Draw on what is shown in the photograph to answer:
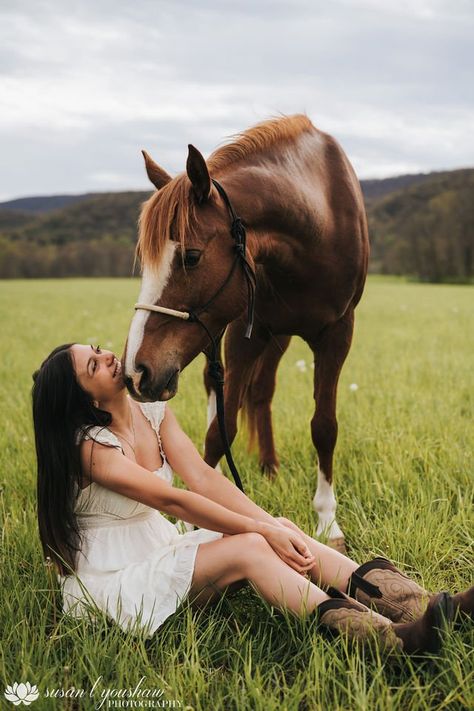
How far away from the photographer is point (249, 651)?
2.04m

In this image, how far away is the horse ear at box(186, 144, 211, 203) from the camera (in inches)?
94.3

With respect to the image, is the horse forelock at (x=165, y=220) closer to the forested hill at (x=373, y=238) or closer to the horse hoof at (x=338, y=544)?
the horse hoof at (x=338, y=544)

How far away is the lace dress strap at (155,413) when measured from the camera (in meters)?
2.81

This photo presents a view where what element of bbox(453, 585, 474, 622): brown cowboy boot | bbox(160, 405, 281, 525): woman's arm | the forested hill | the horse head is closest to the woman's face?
the horse head

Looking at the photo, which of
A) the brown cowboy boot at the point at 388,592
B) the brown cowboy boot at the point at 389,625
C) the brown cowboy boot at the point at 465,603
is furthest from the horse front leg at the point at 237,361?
the brown cowboy boot at the point at 465,603

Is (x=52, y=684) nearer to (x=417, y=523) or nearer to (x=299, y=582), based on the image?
(x=299, y=582)

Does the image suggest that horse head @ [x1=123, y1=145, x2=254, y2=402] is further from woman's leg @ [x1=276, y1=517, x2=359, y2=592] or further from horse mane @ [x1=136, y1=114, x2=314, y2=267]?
woman's leg @ [x1=276, y1=517, x2=359, y2=592]

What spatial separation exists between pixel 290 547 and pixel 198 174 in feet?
4.92

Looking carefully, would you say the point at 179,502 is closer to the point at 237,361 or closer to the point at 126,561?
the point at 126,561

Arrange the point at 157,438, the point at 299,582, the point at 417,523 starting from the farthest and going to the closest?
1. the point at 417,523
2. the point at 157,438
3. the point at 299,582

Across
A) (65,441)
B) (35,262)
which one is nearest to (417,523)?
(65,441)

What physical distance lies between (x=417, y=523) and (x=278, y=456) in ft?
4.92

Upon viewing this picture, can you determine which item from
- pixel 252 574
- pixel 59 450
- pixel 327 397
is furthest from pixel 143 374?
pixel 327 397

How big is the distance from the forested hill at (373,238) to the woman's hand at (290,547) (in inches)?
1320
